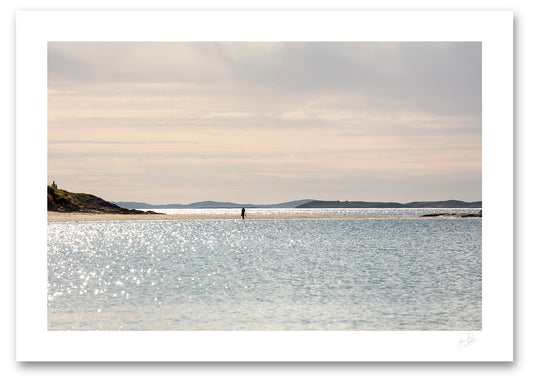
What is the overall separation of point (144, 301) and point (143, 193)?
5.19m

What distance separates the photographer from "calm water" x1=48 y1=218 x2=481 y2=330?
12680 millimetres

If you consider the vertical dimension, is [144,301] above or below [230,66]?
below
